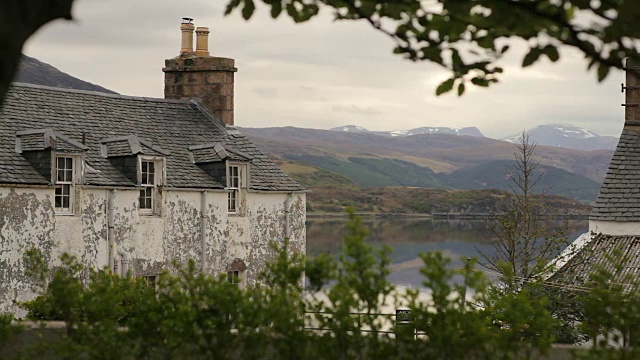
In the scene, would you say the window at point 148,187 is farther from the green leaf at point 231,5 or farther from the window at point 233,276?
the green leaf at point 231,5

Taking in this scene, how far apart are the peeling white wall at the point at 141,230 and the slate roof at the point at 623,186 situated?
829 cm

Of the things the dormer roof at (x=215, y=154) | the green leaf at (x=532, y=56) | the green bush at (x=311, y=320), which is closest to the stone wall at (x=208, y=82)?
the dormer roof at (x=215, y=154)

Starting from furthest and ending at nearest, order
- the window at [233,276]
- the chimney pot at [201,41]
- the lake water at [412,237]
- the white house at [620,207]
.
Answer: the lake water at [412,237]
the chimney pot at [201,41]
the window at [233,276]
the white house at [620,207]

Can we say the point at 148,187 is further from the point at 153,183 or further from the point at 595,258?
the point at 595,258

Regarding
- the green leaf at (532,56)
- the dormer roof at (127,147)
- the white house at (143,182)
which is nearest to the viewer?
the green leaf at (532,56)

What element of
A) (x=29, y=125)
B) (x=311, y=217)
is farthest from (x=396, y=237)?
(x=29, y=125)

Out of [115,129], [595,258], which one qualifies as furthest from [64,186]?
[595,258]

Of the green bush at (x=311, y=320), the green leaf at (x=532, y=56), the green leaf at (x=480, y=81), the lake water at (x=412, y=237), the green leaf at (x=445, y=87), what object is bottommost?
the lake water at (x=412, y=237)

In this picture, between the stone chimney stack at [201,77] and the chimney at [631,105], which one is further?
the stone chimney stack at [201,77]

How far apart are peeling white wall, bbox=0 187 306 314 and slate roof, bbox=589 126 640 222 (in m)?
8.29

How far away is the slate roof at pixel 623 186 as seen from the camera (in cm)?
2863

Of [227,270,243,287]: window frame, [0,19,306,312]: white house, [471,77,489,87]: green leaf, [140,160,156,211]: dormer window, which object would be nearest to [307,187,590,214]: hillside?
[0,19,306,312]: white house

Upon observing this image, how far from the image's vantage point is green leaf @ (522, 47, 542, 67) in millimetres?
6715

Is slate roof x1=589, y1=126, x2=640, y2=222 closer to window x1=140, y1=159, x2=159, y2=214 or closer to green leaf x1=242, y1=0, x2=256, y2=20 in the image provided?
window x1=140, y1=159, x2=159, y2=214
